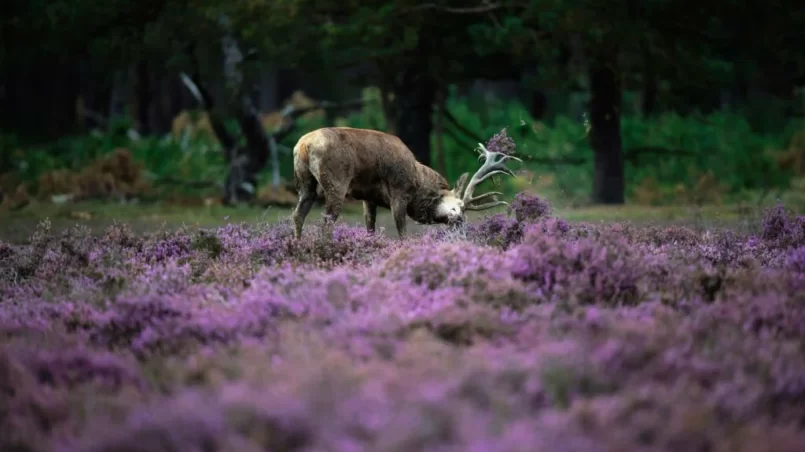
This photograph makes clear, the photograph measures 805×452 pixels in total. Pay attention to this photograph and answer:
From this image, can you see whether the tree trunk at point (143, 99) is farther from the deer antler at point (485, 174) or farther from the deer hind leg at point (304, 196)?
the deer hind leg at point (304, 196)

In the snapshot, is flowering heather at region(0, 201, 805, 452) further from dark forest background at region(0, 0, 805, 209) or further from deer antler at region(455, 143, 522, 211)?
dark forest background at region(0, 0, 805, 209)

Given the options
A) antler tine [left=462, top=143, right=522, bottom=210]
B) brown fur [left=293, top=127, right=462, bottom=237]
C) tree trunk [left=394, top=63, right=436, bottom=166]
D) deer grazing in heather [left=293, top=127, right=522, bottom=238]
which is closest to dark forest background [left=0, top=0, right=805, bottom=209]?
tree trunk [left=394, top=63, right=436, bottom=166]

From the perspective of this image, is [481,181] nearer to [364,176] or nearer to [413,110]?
[364,176]

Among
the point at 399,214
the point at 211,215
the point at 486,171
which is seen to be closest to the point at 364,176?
the point at 399,214

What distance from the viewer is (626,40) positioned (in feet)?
64.3

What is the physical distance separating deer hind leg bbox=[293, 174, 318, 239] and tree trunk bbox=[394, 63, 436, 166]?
40.5 feet

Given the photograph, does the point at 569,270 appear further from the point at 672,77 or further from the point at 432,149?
the point at 432,149

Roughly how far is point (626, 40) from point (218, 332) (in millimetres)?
14646

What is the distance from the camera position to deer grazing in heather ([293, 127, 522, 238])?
11.7 metres

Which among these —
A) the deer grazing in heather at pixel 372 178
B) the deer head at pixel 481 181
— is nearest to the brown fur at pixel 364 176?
the deer grazing in heather at pixel 372 178

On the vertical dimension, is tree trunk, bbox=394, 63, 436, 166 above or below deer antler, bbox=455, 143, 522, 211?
above

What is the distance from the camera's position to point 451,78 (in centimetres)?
2308

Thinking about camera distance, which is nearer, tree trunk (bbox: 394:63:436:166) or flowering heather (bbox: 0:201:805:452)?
flowering heather (bbox: 0:201:805:452)

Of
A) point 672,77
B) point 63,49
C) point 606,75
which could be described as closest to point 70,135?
point 63,49
